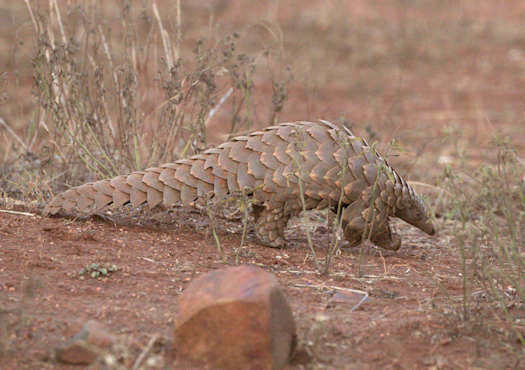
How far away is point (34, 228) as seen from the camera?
350 centimetres

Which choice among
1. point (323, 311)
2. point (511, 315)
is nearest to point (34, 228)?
point (323, 311)

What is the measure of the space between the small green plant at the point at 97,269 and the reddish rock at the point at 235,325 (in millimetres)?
863

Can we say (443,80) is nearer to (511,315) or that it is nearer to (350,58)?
(350,58)

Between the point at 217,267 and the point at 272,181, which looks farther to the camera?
the point at 272,181

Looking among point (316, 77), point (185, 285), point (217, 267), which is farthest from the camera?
point (316, 77)

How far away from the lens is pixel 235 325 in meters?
2.13

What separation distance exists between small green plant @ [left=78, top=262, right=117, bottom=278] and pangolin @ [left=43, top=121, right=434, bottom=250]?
606 mm

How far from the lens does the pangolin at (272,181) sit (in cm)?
352

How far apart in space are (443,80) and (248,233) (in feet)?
29.3

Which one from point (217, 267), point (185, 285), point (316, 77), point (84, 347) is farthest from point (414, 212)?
point (316, 77)

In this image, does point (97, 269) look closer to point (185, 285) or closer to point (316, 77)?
point (185, 285)

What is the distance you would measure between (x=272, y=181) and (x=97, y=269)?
110cm

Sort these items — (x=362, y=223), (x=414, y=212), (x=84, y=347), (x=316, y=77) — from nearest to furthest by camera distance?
(x=84, y=347), (x=362, y=223), (x=414, y=212), (x=316, y=77)

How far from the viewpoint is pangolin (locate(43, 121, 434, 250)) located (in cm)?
352
